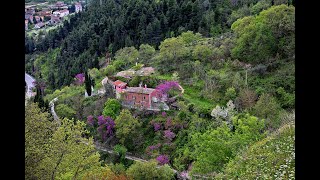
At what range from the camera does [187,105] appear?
50.2 feet

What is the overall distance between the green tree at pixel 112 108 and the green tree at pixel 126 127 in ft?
4.39

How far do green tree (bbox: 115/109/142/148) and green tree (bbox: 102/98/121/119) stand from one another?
52.6 inches

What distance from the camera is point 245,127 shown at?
9.07 metres

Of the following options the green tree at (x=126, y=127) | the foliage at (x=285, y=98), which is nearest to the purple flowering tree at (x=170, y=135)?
the green tree at (x=126, y=127)

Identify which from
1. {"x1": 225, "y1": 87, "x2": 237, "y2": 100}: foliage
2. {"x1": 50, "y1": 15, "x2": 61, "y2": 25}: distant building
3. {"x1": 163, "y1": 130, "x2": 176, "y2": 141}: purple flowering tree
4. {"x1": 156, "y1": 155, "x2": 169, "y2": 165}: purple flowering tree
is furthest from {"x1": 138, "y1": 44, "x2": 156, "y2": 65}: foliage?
{"x1": 50, "y1": 15, "x2": 61, "y2": 25}: distant building

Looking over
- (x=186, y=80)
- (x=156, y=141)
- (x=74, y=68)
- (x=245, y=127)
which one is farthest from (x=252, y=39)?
(x=74, y=68)

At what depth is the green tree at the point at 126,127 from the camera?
1495 centimetres

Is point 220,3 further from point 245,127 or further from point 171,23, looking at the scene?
point 245,127

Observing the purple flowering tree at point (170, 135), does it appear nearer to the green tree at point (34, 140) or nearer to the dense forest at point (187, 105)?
the dense forest at point (187, 105)

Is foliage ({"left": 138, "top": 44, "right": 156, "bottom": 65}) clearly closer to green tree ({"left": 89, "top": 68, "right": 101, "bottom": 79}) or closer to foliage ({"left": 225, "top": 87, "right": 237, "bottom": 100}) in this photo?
green tree ({"left": 89, "top": 68, "right": 101, "bottom": 79})

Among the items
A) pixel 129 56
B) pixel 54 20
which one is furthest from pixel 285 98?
pixel 54 20

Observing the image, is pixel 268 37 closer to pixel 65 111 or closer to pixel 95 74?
pixel 65 111

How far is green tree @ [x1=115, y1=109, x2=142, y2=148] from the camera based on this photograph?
14953mm

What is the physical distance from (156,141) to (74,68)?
15236mm
